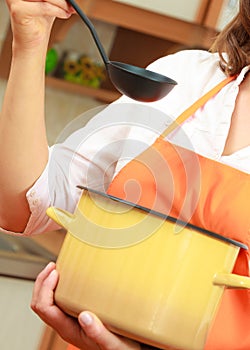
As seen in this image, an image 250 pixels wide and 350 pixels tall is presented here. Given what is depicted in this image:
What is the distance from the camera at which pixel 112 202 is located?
2.67 feet

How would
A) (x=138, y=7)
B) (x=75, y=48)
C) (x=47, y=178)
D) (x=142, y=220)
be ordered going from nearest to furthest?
(x=142, y=220) < (x=47, y=178) < (x=138, y=7) < (x=75, y=48)

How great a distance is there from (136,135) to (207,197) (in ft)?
0.59

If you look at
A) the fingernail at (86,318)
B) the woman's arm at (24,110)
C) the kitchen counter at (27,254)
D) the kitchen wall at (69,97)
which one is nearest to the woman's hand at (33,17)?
the woman's arm at (24,110)

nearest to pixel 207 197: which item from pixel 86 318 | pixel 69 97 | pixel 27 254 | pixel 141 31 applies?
pixel 86 318

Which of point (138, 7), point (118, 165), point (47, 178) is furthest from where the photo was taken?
point (138, 7)

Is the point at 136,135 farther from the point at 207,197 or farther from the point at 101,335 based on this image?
the point at 101,335

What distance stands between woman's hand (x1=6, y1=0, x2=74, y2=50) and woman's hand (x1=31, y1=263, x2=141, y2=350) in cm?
25

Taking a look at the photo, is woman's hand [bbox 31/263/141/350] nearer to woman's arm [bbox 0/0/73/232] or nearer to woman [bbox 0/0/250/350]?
woman [bbox 0/0/250/350]

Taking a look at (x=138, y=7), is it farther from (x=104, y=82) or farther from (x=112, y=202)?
(x=112, y=202)

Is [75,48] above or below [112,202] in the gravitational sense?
below

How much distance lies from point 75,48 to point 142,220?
210 cm

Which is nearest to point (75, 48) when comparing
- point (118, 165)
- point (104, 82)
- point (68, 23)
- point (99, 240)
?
point (104, 82)

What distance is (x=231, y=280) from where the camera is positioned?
0.81 metres

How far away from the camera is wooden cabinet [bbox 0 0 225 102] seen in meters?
2.45
